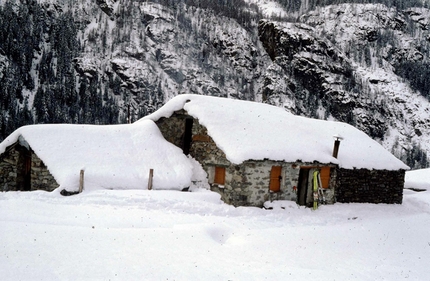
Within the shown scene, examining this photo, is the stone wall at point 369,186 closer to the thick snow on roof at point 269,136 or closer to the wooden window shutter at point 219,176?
the thick snow on roof at point 269,136

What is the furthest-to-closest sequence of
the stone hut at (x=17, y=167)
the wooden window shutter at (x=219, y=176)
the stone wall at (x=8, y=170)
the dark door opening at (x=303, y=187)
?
the dark door opening at (x=303, y=187) < the stone wall at (x=8, y=170) < the stone hut at (x=17, y=167) < the wooden window shutter at (x=219, y=176)

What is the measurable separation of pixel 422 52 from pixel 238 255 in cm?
10380

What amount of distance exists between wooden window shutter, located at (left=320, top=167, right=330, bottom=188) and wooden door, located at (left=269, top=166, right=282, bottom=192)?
9.50 feet

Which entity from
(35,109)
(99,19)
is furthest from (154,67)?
(35,109)

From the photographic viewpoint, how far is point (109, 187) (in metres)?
14.8

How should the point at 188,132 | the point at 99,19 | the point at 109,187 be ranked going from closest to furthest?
the point at 109,187
the point at 188,132
the point at 99,19

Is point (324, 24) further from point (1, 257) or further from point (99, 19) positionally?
point (1, 257)

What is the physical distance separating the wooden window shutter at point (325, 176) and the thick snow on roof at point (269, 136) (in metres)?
0.65

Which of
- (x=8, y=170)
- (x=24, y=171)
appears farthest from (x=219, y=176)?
(x=8, y=170)

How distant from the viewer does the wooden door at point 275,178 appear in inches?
616

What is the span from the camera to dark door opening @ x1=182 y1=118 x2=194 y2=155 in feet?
61.2

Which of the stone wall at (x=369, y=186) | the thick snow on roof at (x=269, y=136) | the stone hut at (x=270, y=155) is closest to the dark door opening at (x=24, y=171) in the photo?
the thick snow on roof at (x=269, y=136)

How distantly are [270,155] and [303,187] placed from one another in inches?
134

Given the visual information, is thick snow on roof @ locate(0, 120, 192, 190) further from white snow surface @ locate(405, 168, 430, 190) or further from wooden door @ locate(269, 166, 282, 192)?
white snow surface @ locate(405, 168, 430, 190)
